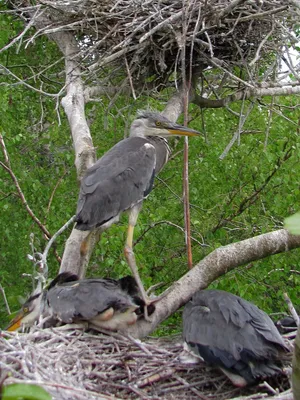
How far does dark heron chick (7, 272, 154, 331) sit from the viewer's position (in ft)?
10.0

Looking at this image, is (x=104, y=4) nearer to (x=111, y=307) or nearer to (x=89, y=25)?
(x=89, y=25)

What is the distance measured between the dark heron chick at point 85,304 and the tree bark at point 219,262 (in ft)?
0.26

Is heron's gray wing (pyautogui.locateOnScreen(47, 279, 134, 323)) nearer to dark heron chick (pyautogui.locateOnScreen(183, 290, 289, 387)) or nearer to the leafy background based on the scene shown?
dark heron chick (pyautogui.locateOnScreen(183, 290, 289, 387))

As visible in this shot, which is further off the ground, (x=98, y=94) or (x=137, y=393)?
(x=98, y=94)

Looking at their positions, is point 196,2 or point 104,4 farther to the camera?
point 104,4

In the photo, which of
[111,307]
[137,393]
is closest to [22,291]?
[111,307]

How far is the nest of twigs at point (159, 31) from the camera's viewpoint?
439 cm

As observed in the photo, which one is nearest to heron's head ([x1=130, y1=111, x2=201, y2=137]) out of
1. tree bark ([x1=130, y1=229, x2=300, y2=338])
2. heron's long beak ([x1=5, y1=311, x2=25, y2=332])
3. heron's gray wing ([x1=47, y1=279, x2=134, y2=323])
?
tree bark ([x1=130, y1=229, x2=300, y2=338])

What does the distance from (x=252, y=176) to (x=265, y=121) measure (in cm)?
54

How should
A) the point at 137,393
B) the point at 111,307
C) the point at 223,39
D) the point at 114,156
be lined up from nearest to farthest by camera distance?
the point at 137,393
the point at 111,307
the point at 114,156
the point at 223,39

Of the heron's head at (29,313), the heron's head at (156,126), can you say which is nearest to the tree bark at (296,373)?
the heron's head at (29,313)

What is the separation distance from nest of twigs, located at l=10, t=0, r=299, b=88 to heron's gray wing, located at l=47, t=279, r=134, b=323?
1.78 meters

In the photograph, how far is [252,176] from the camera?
5465mm

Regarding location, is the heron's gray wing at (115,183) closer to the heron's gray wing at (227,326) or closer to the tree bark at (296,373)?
the heron's gray wing at (227,326)
